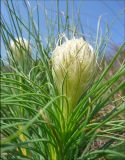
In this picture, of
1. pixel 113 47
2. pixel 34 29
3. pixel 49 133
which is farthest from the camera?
pixel 113 47

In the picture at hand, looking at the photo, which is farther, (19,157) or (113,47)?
(113,47)

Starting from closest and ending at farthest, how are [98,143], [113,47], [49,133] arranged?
[49,133] < [98,143] < [113,47]

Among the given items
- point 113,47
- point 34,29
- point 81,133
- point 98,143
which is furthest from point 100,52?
point 113,47

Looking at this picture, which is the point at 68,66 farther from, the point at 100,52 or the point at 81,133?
the point at 100,52

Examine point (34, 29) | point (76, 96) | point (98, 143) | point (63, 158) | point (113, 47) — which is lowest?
point (63, 158)

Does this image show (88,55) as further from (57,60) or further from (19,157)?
(19,157)

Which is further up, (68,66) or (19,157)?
(68,66)
